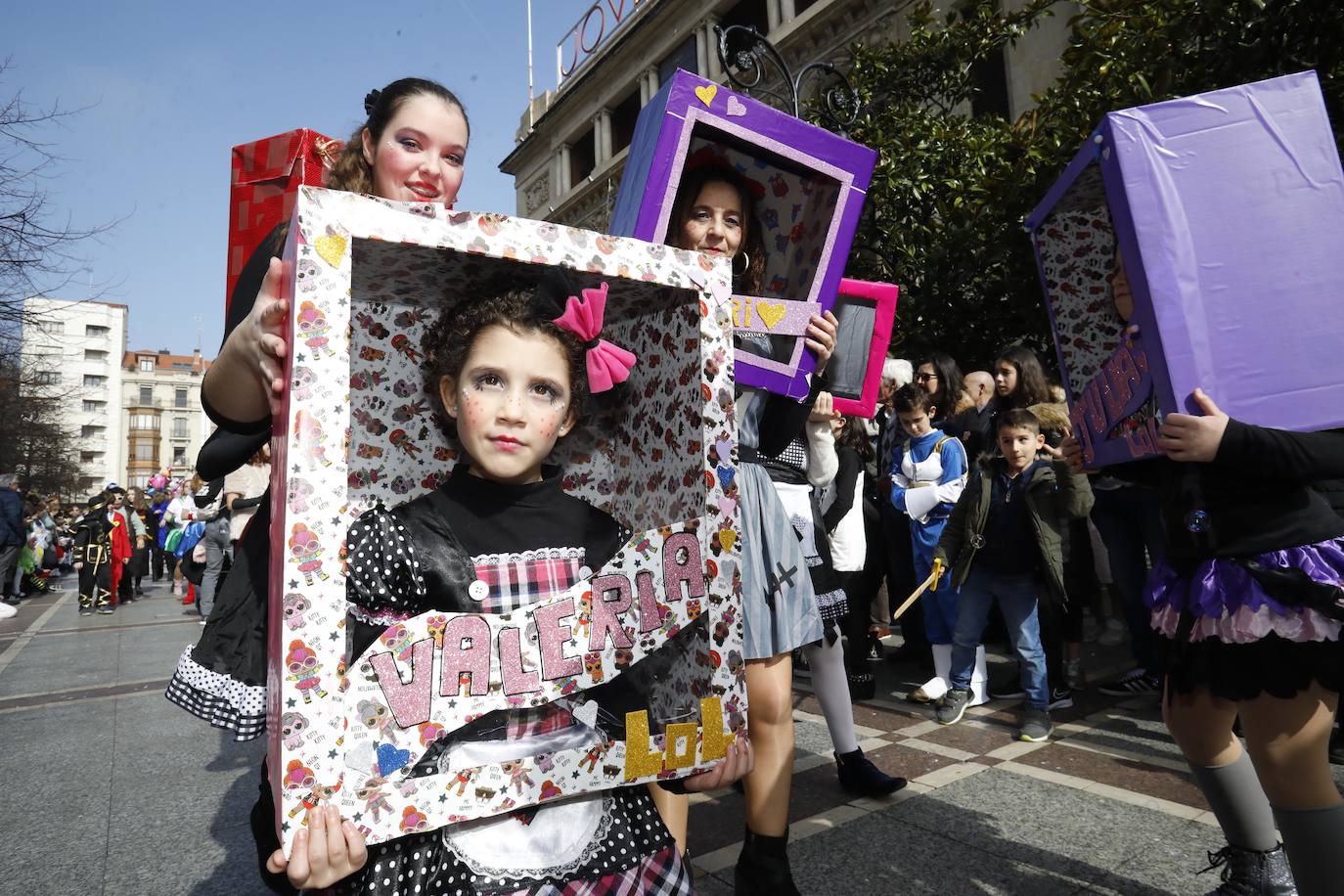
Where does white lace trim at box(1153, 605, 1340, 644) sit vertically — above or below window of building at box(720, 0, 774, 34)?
below

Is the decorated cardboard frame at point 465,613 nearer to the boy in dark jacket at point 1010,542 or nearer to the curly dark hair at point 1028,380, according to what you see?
the boy in dark jacket at point 1010,542

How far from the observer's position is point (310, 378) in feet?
3.54

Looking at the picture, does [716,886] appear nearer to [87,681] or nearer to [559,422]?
[559,422]

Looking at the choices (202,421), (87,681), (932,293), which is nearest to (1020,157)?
(932,293)

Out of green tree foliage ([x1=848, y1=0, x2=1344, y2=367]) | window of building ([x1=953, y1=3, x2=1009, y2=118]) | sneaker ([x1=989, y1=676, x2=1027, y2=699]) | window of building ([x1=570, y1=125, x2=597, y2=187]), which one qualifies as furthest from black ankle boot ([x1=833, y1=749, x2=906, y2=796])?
window of building ([x1=570, y1=125, x2=597, y2=187])

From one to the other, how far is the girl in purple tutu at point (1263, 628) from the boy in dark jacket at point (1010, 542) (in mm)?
1980

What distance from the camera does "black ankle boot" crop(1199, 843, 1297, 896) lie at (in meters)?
1.81

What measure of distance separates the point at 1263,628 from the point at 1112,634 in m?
4.66

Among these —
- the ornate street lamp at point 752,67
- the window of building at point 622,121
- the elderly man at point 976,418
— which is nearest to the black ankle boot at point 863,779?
the elderly man at point 976,418

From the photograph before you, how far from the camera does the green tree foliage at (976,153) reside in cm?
545

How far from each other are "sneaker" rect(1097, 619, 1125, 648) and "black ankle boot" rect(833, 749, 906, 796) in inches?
138

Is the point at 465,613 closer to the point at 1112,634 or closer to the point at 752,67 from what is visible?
the point at 752,67

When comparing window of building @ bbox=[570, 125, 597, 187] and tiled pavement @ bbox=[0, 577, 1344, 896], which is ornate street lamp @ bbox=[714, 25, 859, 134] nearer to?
tiled pavement @ bbox=[0, 577, 1344, 896]

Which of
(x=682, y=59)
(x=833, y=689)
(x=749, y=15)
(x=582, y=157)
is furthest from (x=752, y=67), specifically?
(x=582, y=157)
